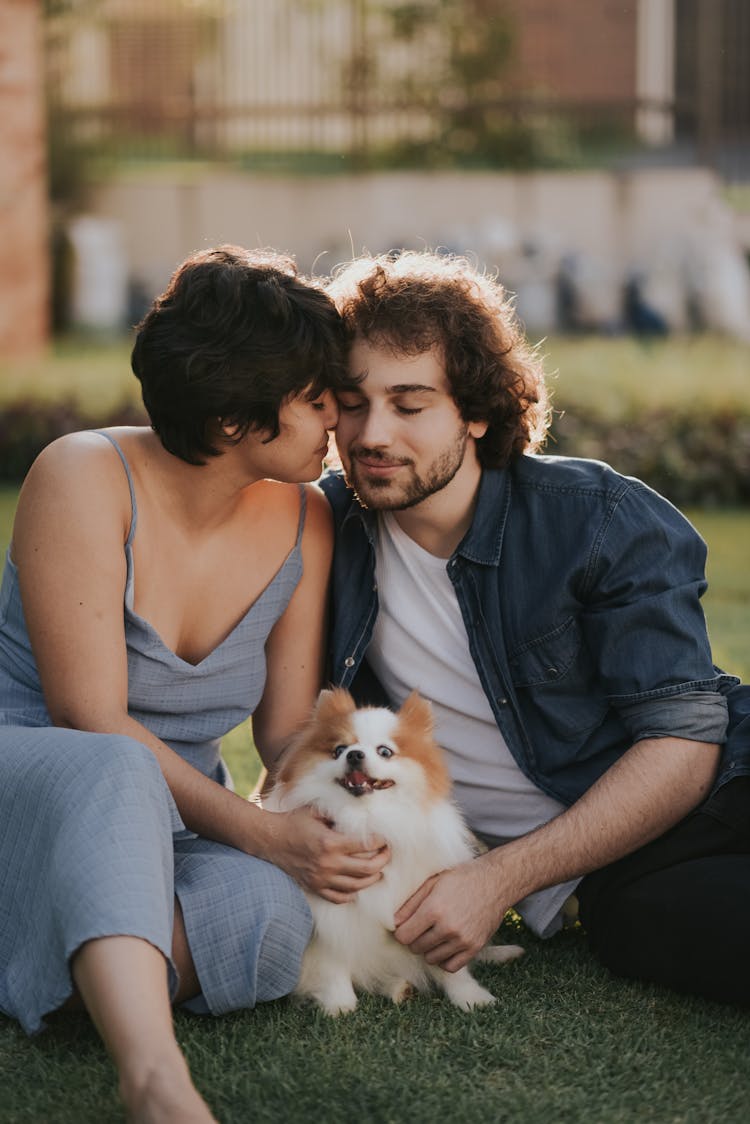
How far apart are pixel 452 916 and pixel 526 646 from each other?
1.97 feet

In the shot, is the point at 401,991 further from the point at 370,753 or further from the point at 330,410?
the point at 330,410

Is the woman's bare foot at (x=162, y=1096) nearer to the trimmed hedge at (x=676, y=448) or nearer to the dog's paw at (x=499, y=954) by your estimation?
the dog's paw at (x=499, y=954)

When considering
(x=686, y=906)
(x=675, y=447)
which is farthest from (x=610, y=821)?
(x=675, y=447)

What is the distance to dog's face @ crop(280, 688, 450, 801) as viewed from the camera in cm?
275

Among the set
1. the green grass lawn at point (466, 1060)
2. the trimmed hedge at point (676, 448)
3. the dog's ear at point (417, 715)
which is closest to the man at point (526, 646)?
the green grass lawn at point (466, 1060)

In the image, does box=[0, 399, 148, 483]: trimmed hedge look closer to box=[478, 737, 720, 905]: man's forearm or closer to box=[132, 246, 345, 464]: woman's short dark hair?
box=[132, 246, 345, 464]: woman's short dark hair

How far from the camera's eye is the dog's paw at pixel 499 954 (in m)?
2.99

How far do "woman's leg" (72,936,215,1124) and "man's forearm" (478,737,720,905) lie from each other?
2.70ft

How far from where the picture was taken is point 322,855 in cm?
274

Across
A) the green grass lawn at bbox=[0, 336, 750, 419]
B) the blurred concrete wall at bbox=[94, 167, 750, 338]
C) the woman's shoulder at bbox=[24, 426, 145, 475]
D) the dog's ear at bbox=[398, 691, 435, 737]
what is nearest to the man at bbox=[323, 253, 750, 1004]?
the dog's ear at bbox=[398, 691, 435, 737]

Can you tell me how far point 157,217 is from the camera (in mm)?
14891

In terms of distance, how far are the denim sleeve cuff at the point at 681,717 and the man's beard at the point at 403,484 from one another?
0.62m

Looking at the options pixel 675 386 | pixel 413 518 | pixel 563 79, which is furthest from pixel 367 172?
pixel 413 518

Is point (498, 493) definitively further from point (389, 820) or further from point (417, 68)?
point (417, 68)
